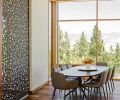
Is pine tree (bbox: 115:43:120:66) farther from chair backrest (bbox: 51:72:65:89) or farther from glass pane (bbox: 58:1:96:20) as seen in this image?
chair backrest (bbox: 51:72:65:89)

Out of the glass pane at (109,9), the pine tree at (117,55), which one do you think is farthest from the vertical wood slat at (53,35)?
the pine tree at (117,55)

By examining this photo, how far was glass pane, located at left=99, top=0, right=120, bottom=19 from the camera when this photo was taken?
30.4ft

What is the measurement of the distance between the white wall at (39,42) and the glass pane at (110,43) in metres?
2.24

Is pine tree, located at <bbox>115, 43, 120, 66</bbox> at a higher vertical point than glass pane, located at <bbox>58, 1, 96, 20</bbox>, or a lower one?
lower

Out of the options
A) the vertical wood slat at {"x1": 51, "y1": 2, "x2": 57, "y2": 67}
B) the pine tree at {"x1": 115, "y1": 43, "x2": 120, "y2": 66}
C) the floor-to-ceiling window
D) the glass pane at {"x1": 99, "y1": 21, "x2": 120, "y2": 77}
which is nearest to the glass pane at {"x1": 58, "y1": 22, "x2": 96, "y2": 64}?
the floor-to-ceiling window

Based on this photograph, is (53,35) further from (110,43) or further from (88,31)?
(110,43)

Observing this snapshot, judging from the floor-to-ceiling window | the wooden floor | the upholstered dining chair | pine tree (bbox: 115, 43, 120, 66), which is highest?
the floor-to-ceiling window

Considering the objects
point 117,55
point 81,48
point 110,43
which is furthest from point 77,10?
point 117,55

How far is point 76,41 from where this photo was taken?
978 cm

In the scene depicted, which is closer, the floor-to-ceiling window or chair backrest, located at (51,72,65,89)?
chair backrest, located at (51,72,65,89)

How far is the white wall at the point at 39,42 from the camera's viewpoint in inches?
281

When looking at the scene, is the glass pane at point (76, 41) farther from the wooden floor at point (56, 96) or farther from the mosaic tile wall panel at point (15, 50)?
the mosaic tile wall panel at point (15, 50)

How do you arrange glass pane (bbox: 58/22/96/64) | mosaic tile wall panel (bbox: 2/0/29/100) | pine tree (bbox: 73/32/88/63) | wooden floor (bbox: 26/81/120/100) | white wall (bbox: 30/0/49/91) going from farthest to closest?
pine tree (bbox: 73/32/88/63) → glass pane (bbox: 58/22/96/64) → white wall (bbox: 30/0/49/91) → wooden floor (bbox: 26/81/120/100) → mosaic tile wall panel (bbox: 2/0/29/100)

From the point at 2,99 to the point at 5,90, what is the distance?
22cm
